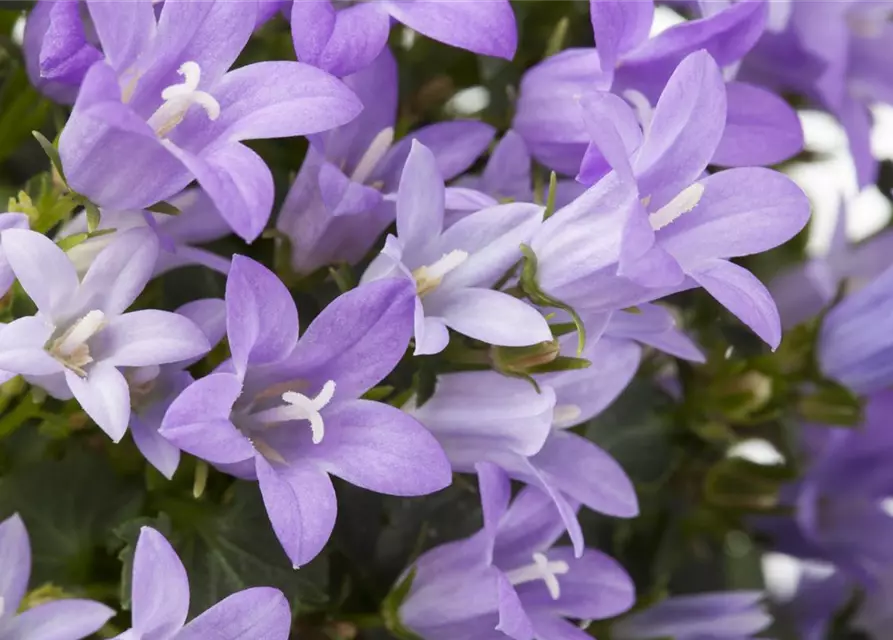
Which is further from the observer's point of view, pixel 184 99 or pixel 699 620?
pixel 699 620

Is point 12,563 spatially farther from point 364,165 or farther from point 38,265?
point 364,165

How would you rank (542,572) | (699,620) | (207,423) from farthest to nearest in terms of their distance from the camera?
(699,620), (542,572), (207,423)

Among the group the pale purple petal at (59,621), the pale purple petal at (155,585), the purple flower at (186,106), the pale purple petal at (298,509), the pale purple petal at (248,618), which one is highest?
the purple flower at (186,106)

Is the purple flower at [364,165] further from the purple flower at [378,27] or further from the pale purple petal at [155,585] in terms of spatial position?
the pale purple petal at [155,585]

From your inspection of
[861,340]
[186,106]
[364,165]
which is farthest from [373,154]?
[861,340]

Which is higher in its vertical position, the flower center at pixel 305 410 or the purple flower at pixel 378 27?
the purple flower at pixel 378 27

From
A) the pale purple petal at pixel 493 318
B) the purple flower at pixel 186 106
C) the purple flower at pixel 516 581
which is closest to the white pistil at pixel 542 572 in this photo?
the purple flower at pixel 516 581
